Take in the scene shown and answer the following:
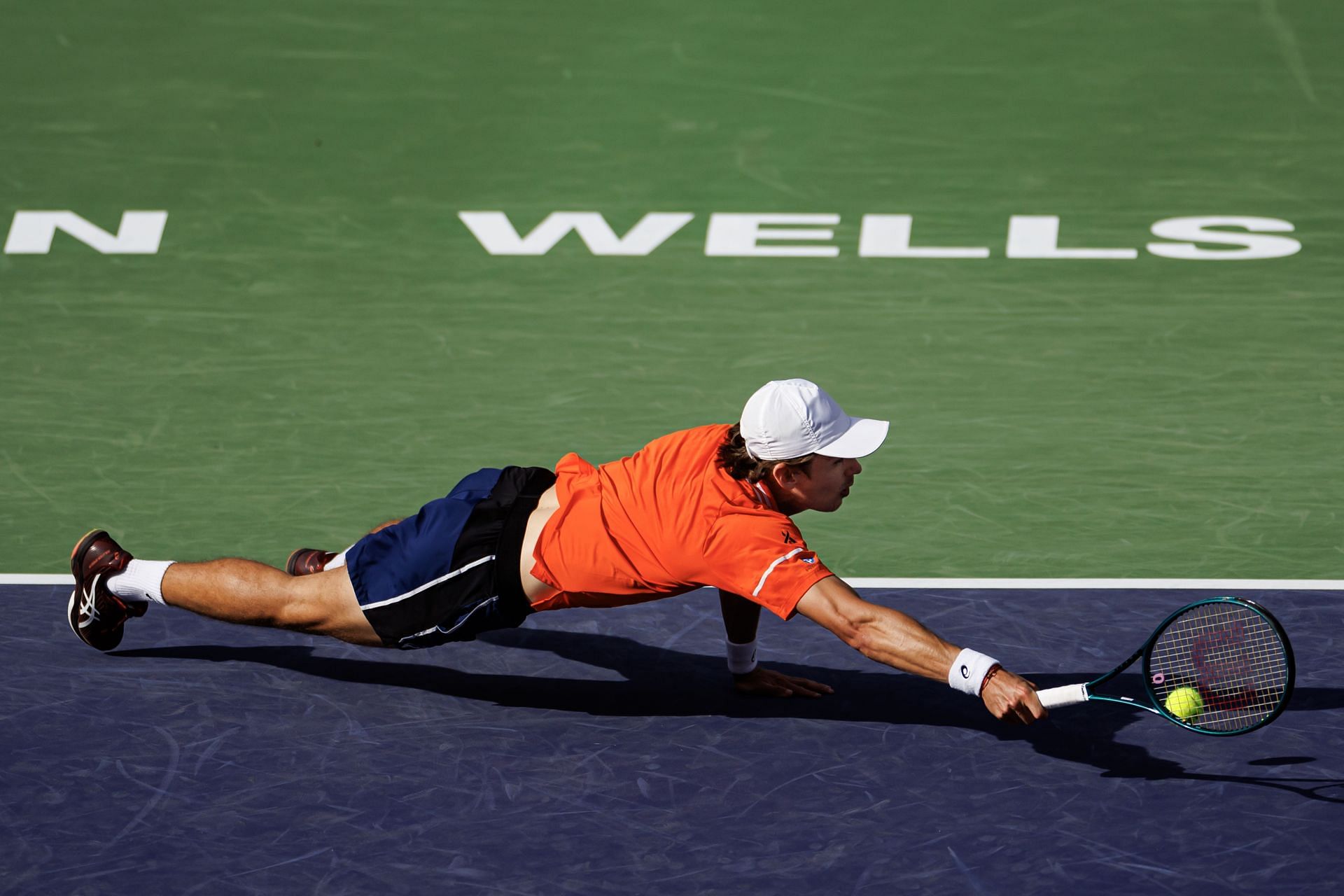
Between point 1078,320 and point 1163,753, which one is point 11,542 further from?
point 1078,320

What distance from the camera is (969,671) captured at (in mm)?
5727

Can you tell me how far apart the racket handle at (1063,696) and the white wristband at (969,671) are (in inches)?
7.4

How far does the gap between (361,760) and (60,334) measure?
526 cm

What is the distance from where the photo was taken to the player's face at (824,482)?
20.6 feet

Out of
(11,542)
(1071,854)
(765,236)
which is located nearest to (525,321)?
(765,236)

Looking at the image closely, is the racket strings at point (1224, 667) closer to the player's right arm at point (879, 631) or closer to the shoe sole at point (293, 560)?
the player's right arm at point (879, 631)

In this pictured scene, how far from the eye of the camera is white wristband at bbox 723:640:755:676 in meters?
6.79

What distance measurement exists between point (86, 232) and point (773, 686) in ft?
22.2

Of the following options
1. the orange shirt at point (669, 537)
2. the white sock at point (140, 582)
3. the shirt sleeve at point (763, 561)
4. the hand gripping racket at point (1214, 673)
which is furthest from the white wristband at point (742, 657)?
the white sock at point (140, 582)

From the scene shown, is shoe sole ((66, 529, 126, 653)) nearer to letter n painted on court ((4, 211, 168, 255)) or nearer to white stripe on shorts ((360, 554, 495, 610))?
white stripe on shorts ((360, 554, 495, 610))

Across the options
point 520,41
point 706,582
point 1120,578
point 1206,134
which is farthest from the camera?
point 520,41

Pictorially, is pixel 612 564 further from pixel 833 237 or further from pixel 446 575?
pixel 833 237

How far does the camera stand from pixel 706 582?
623 cm

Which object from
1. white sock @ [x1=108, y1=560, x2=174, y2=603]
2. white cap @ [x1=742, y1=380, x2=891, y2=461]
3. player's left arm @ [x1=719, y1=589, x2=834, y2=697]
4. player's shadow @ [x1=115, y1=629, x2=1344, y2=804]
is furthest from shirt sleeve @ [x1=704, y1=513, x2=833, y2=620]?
white sock @ [x1=108, y1=560, x2=174, y2=603]
